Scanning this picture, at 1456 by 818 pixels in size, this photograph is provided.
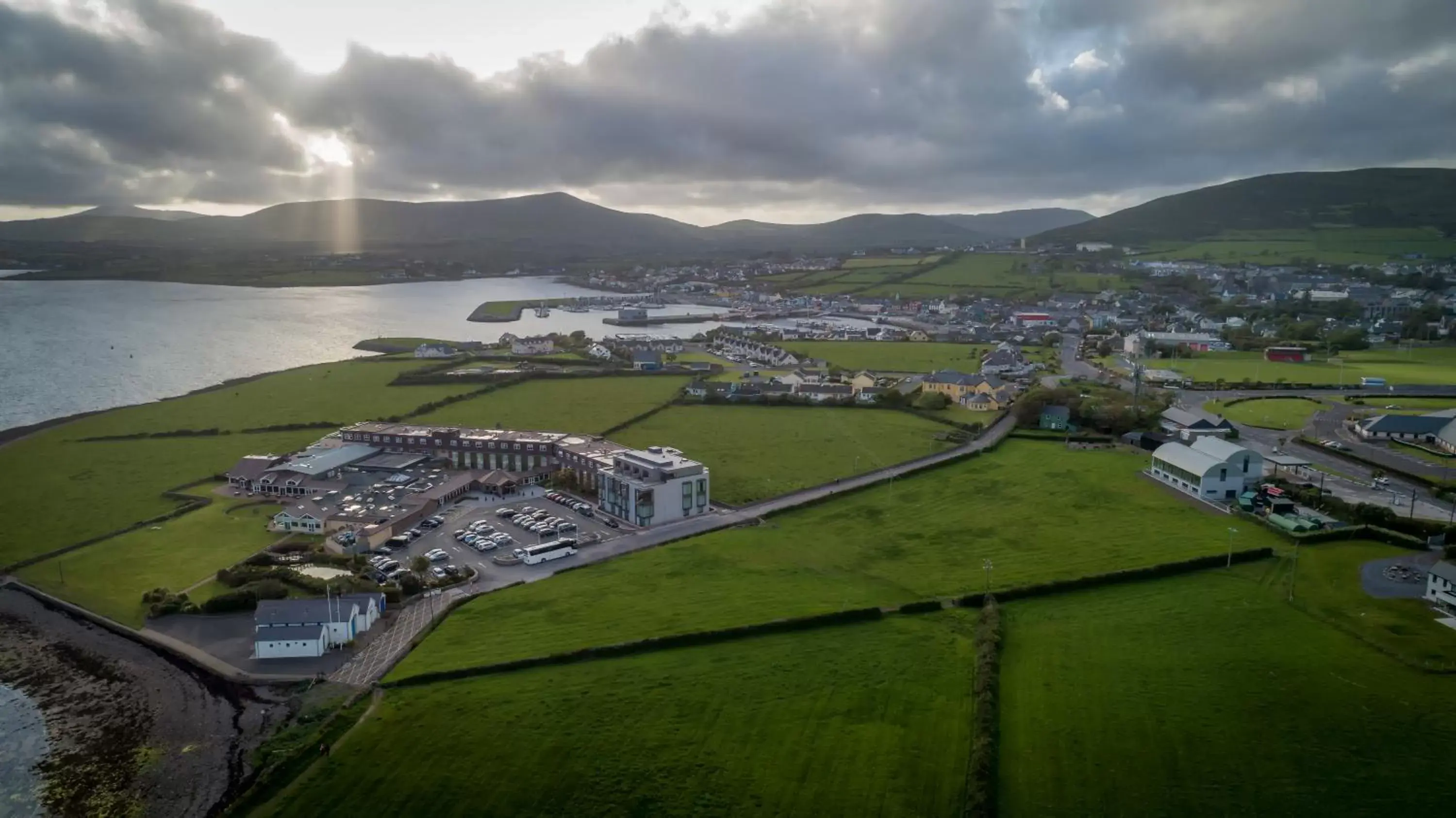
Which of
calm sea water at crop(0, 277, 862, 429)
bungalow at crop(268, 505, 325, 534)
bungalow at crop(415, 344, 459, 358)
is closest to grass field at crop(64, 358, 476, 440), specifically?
calm sea water at crop(0, 277, 862, 429)

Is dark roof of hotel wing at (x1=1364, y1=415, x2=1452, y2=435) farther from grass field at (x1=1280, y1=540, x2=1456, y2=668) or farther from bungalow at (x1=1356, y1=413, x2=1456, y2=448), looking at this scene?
grass field at (x1=1280, y1=540, x2=1456, y2=668)

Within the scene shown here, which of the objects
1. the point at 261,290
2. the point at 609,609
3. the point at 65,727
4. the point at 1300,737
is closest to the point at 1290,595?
the point at 1300,737

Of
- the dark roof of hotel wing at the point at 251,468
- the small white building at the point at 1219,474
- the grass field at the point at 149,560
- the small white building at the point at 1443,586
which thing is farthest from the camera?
the dark roof of hotel wing at the point at 251,468

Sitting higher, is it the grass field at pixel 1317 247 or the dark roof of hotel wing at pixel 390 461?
the grass field at pixel 1317 247

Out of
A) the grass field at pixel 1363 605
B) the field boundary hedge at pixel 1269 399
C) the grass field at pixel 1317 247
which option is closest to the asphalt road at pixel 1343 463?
the field boundary hedge at pixel 1269 399

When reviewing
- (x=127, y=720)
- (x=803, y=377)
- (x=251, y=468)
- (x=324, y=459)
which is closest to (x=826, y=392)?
(x=803, y=377)

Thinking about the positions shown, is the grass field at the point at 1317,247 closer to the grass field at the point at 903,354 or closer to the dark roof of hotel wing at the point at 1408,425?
the grass field at the point at 903,354

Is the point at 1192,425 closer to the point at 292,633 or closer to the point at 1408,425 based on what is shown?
the point at 1408,425
